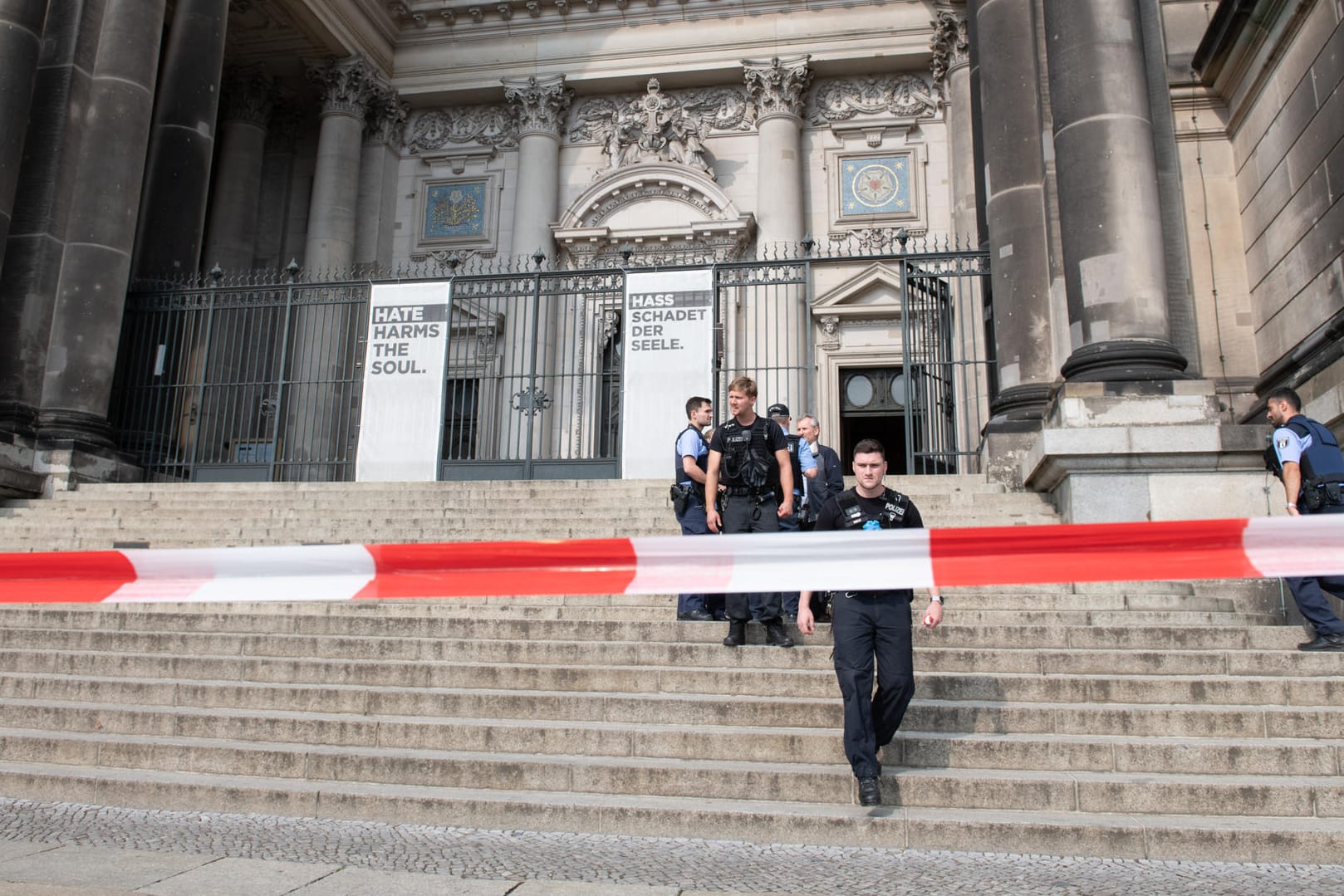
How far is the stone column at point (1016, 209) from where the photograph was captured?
11859mm

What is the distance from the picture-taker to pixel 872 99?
20.1 meters

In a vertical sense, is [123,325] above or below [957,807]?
above

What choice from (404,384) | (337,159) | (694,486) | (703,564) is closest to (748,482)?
(694,486)

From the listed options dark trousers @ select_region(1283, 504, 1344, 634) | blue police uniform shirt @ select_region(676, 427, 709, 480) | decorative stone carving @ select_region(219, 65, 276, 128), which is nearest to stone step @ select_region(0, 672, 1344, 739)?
dark trousers @ select_region(1283, 504, 1344, 634)

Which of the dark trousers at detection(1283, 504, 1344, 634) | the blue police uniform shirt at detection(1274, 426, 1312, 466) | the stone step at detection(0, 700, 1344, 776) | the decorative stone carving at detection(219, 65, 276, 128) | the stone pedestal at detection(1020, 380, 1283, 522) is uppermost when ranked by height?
the decorative stone carving at detection(219, 65, 276, 128)

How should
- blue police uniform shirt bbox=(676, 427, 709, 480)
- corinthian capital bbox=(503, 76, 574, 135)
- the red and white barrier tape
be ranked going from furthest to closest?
corinthian capital bbox=(503, 76, 574, 135), blue police uniform shirt bbox=(676, 427, 709, 480), the red and white barrier tape

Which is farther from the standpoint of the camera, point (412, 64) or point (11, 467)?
point (412, 64)

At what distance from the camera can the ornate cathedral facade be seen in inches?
395

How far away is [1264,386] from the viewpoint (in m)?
11.1

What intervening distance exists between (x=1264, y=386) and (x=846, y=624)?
8789mm

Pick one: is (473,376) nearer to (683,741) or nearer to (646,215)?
(646,215)

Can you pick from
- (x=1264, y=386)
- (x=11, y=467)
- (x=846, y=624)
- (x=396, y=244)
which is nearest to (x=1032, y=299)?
(x=1264, y=386)

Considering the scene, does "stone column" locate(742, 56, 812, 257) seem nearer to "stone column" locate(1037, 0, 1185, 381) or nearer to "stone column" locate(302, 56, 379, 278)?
"stone column" locate(302, 56, 379, 278)

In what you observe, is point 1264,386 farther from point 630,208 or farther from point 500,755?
point 630,208
